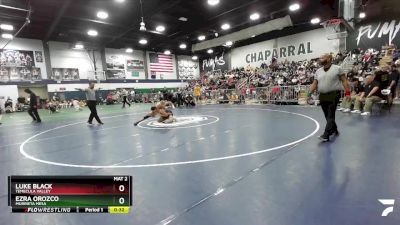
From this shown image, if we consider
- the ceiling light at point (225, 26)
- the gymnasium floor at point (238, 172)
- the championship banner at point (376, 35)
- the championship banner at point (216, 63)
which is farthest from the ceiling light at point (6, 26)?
the championship banner at point (376, 35)

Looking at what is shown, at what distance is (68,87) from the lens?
2753 cm

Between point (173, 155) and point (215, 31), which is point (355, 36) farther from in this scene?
point (173, 155)

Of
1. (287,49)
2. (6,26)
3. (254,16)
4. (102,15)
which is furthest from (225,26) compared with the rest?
(6,26)

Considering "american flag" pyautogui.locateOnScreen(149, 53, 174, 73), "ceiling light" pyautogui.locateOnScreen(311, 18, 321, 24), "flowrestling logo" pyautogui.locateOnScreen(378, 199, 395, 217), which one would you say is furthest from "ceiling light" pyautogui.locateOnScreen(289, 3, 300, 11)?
"american flag" pyautogui.locateOnScreen(149, 53, 174, 73)

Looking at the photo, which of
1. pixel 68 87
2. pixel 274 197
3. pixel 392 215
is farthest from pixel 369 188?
pixel 68 87

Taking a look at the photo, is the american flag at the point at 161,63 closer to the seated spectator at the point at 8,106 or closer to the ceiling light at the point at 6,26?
the ceiling light at the point at 6,26

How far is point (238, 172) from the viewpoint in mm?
3709

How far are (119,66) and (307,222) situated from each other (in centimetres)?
3233

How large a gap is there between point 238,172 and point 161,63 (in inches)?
1317

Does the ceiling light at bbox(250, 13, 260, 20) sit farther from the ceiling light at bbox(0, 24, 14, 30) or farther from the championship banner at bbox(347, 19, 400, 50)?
the ceiling light at bbox(0, 24, 14, 30)
